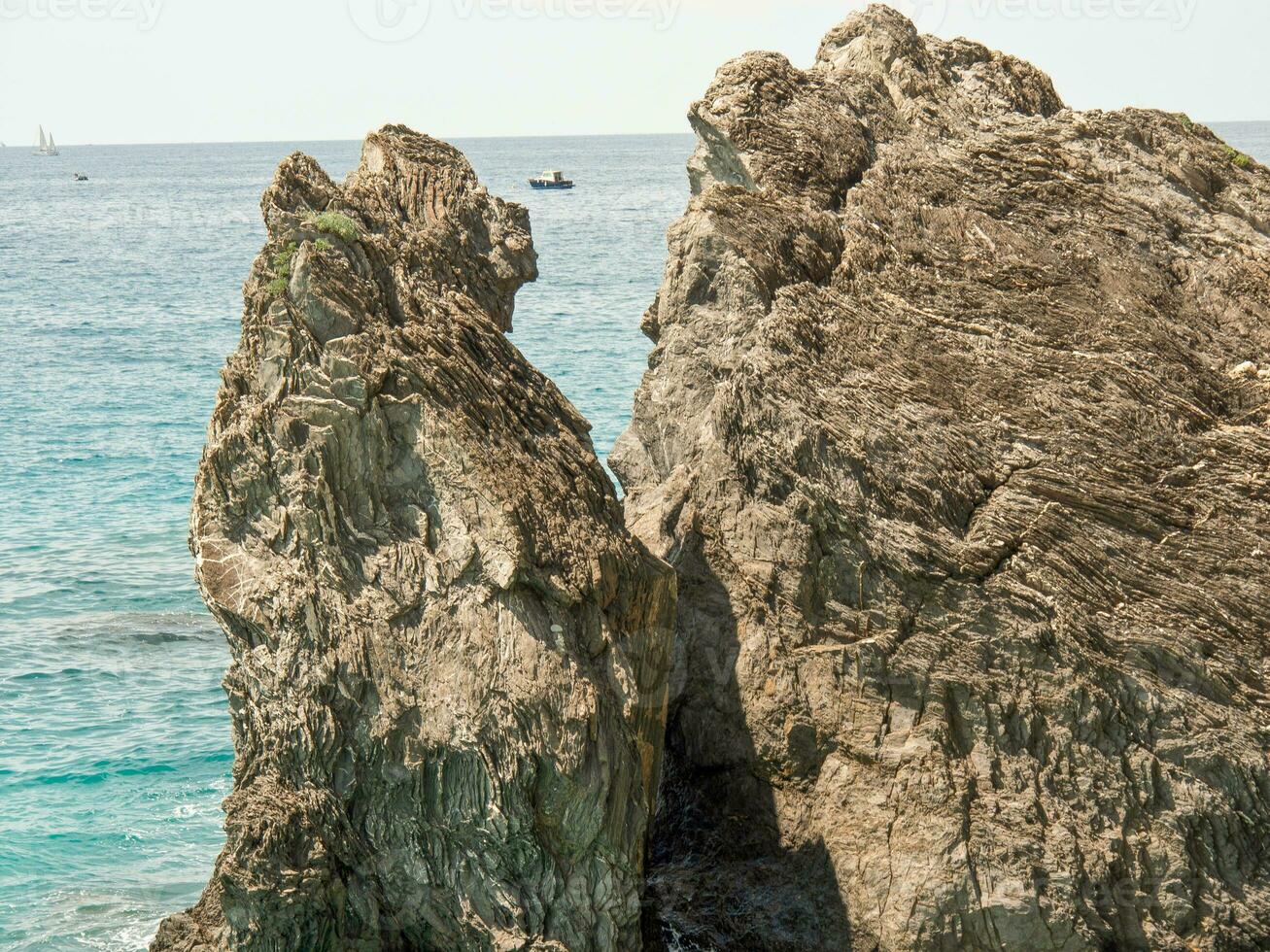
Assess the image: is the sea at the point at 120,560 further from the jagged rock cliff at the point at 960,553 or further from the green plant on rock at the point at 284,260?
the green plant on rock at the point at 284,260

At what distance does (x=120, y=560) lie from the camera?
26.5 meters

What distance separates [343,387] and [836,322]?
4.23m

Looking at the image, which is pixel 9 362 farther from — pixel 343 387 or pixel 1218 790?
pixel 1218 790

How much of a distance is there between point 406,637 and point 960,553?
14.3 feet

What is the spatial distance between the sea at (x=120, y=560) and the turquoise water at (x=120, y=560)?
5 centimetres

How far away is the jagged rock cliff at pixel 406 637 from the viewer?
9805 millimetres

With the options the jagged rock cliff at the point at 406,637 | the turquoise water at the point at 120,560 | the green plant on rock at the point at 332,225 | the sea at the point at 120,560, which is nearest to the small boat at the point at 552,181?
the turquoise water at the point at 120,560

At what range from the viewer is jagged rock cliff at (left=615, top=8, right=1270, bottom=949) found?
10375mm

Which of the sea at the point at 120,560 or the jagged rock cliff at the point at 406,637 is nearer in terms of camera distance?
the jagged rock cliff at the point at 406,637

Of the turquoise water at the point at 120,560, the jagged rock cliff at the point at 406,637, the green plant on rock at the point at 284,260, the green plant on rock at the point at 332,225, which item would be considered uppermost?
the green plant on rock at the point at 332,225

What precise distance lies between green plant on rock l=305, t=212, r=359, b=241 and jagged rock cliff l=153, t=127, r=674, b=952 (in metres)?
0.02

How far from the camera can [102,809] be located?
17.4 m

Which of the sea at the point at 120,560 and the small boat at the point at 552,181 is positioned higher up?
the small boat at the point at 552,181

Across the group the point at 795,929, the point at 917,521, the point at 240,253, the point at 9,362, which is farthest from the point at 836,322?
the point at 240,253
